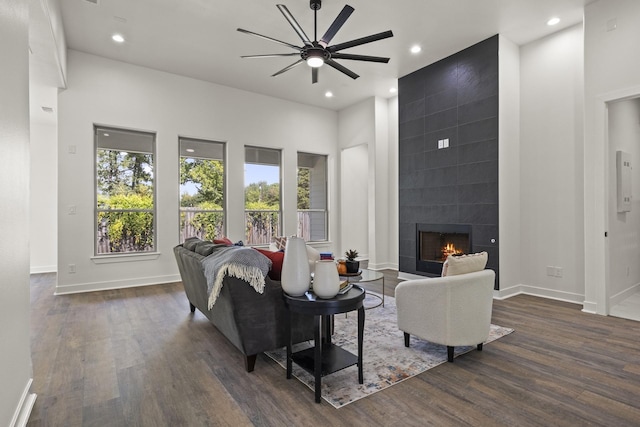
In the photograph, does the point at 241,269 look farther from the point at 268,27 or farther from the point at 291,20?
the point at 268,27

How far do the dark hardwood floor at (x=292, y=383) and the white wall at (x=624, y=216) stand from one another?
33.3 inches

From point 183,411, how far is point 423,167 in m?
4.79

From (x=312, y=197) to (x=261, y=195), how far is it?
1350 millimetres

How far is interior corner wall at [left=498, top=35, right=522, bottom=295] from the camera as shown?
15.2 ft

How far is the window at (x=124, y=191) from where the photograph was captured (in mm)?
5426

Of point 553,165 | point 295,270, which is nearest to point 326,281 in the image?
point 295,270

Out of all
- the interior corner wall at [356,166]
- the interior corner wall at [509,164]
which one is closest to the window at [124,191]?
the interior corner wall at [356,166]

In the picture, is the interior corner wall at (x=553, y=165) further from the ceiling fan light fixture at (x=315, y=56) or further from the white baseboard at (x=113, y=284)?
the white baseboard at (x=113, y=284)

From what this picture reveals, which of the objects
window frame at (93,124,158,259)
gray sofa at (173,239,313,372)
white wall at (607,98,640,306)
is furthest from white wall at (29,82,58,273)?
white wall at (607,98,640,306)

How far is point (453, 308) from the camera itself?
2.63 meters

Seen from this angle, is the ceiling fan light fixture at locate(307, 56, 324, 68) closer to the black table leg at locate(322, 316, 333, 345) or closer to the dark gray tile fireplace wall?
the dark gray tile fireplace wall

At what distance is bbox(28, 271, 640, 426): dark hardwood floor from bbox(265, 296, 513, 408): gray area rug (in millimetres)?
97

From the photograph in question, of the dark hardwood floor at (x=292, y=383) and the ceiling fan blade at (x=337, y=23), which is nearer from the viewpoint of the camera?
the dark hardwood floor at (x=292, y=383)

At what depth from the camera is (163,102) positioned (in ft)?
19.1
